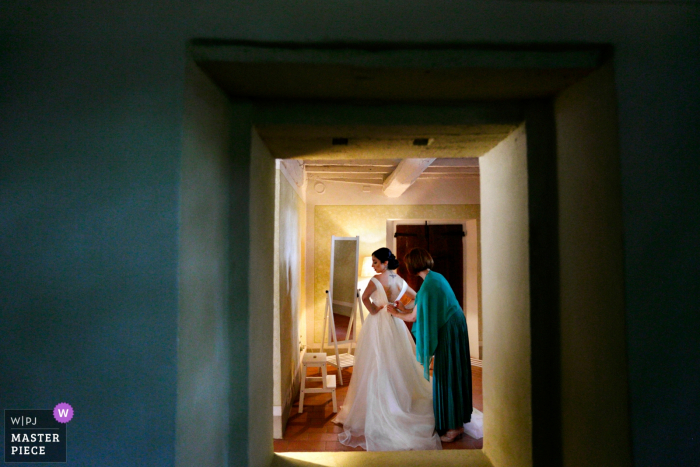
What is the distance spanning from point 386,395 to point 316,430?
77 cm

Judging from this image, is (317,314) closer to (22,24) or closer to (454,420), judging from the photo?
(454,420)

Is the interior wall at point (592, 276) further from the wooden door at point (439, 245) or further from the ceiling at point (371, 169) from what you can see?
the wooden door at point (439, 245)

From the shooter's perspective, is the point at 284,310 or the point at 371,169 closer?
the point at 284,310

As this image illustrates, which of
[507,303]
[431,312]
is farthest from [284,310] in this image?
[507,303]

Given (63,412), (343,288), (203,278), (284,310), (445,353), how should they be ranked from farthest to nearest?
(343,288)
(284,310)
(445,353)
(203,278)
(63,412)

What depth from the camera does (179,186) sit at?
38.8 inches

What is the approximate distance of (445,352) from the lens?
3299 mm

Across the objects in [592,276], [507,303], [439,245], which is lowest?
[507,303]

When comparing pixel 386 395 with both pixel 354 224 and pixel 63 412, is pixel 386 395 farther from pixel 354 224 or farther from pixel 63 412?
pixel 354 224

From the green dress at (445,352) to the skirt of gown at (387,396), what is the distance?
0.25 m

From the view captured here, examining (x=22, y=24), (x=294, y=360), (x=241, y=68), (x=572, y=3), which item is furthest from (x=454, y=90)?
(x=294, y=360)

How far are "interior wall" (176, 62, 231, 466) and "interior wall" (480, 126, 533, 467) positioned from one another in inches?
41.4

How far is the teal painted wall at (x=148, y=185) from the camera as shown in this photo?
97 centimetres

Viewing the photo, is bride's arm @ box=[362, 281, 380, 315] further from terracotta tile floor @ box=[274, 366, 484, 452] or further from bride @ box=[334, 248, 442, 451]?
terracotta tile floor @ box=[274, 366, 484, 452]
